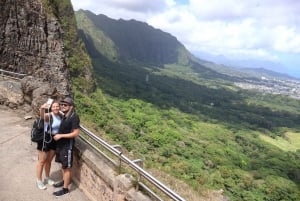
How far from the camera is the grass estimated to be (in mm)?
105312

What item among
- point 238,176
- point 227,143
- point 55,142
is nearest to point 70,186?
point 55,142

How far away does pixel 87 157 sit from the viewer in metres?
7.78

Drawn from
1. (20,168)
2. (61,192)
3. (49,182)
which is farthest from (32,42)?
(61,192)

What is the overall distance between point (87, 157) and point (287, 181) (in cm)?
5732

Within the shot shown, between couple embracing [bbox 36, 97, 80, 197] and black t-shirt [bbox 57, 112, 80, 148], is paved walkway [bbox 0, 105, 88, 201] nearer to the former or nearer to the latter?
couple embracing [bbox 36, 97, 80, 197]

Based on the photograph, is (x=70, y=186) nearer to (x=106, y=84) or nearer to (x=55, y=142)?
(x=55, y=142)

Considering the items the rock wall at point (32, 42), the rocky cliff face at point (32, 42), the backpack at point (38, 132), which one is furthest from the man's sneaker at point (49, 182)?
the rock wall at point (32, 42)

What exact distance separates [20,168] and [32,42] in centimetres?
2994

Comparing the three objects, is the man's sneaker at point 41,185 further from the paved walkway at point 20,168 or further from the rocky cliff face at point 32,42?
the rocky cliff face at point 32,42

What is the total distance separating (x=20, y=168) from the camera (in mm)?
8367

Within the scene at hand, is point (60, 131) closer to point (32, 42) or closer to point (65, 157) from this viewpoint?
point (65, 157)

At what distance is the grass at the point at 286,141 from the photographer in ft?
346

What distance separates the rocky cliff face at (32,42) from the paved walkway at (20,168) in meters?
17.1

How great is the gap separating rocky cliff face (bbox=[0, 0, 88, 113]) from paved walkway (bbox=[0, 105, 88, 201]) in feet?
55.9
